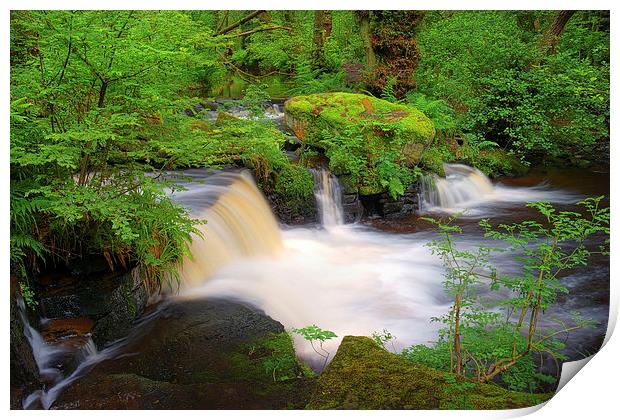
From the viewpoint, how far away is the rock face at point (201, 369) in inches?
115

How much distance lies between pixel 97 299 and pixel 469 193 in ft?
12.8

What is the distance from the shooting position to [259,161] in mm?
5414

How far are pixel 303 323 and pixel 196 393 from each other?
970 millimetres

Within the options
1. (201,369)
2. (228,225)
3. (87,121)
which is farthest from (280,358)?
(87,121)

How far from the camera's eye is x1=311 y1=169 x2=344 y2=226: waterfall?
18.1 feet

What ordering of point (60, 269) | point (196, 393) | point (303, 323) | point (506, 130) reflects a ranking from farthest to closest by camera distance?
1. point (506, 130)
2. point (303, 323)
3. point (60, 269)
4. point (196, 393)

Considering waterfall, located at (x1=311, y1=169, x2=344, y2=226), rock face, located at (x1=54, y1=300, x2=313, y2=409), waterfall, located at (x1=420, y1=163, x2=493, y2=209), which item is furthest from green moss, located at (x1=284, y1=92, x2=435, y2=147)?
rock face, located at (x1=54, y1=300, x2=313, y2=409)

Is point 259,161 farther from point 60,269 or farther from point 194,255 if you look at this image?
point 60,269

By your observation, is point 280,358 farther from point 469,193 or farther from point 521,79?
point 521,79

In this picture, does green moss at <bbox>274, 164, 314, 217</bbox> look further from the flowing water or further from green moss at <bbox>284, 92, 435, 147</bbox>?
green moss at <bbox>284, 92, 435, 147</bbox>

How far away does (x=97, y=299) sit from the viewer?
3.35 meters

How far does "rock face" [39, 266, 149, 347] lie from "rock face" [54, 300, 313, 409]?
16 cm
